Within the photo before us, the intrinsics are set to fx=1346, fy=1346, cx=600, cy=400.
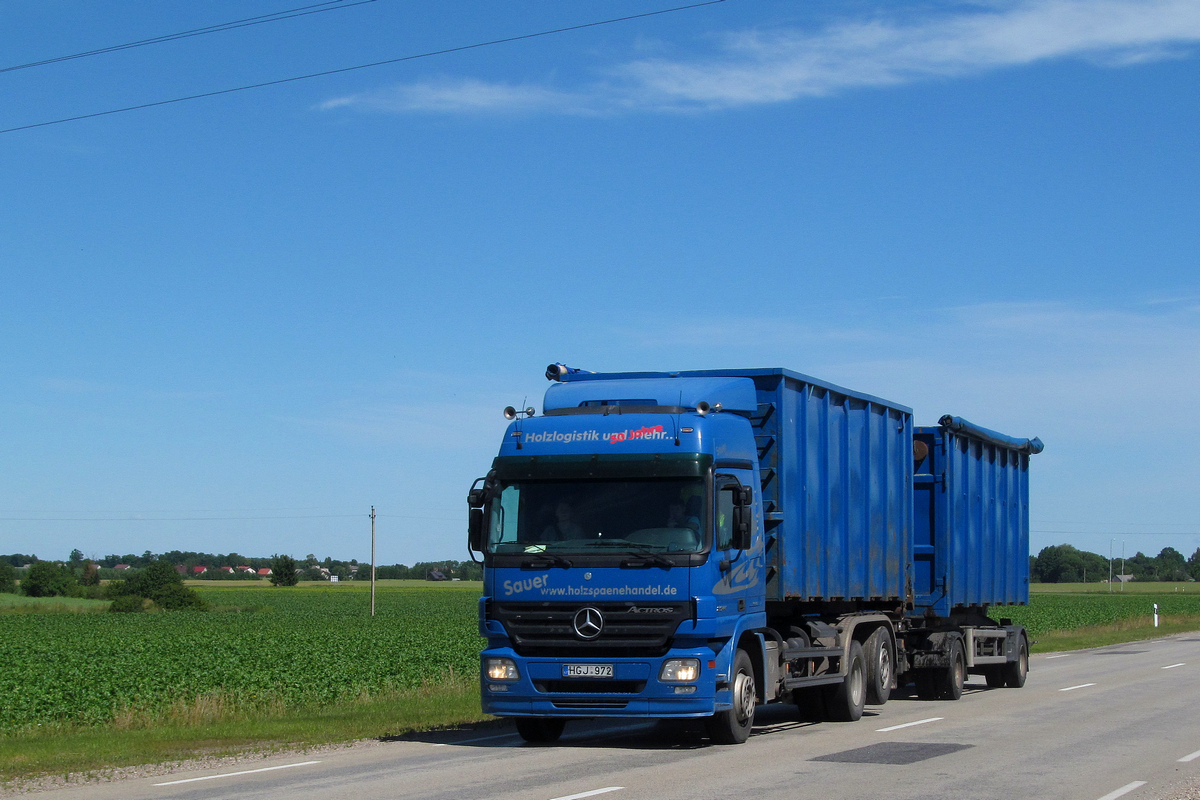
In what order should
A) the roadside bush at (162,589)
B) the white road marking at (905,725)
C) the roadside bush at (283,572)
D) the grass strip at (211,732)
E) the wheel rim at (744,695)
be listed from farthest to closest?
the roadside bush at (283,572) → the roadside bush at (162,589) → the white road marking at (905,725) → the wheel rim at (744,695) → the grass strip at (211,732)

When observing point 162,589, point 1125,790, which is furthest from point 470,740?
point 162,589

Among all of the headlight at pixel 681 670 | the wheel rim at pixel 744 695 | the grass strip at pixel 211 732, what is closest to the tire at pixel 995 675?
the grass strip at pixel 211 732

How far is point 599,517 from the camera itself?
1378 cm

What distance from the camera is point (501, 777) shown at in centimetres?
1178

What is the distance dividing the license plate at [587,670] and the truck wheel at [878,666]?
591cm

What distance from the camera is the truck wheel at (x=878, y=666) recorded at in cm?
1844

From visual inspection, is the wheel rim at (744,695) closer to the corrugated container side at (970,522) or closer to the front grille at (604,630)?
the front grille at (604,630)

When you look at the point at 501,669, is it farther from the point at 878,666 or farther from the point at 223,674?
the point at 223,674

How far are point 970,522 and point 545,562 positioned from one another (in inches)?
438

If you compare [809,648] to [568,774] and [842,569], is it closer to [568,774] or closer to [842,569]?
[842,569]

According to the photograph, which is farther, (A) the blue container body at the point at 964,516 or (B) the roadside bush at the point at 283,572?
(B) the roadside bush at the point at 283,572

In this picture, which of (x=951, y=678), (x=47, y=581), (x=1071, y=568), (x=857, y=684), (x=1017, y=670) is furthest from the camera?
(x=1071, y=568)

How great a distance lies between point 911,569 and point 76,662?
16134mm

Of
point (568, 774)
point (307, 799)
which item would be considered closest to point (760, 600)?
point (568, 774)
